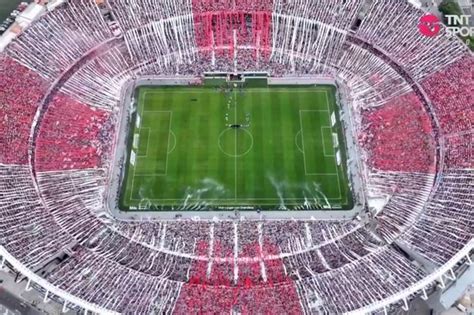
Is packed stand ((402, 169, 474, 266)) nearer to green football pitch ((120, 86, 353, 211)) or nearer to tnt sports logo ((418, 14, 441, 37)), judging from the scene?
green football pitch ((120, 86, 353, 211))

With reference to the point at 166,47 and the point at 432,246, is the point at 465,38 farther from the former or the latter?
the point at 166,47

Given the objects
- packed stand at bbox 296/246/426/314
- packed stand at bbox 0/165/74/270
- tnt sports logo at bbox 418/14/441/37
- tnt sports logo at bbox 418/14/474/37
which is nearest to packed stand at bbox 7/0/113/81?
packed stand at bbox 0/165/74/270

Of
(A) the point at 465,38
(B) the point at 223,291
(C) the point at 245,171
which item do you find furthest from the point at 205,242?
(A) the point at 465,38

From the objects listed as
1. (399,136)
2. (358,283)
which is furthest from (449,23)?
(358,283)

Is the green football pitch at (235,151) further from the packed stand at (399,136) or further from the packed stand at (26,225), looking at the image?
the packed stand at (26,225)

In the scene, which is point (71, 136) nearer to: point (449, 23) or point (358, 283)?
point (358, 283)

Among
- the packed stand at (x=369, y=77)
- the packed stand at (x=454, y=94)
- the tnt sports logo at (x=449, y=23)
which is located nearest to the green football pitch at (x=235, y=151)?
the packed stand at (x=369, y=77)
